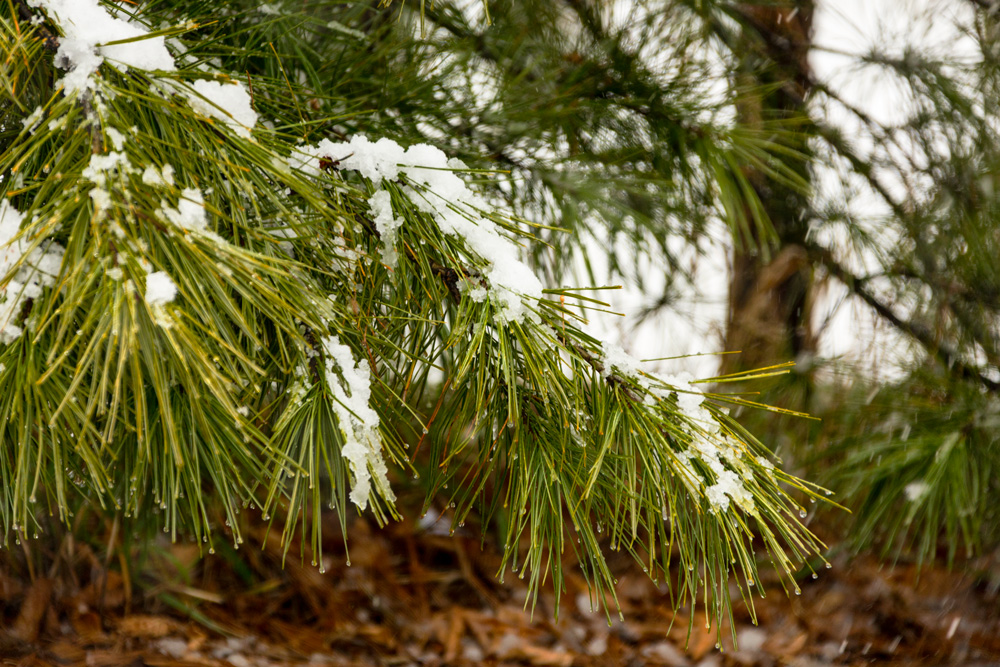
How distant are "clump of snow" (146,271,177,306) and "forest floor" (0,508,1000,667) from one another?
3.68ft

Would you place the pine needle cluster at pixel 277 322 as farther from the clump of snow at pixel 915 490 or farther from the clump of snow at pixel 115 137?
the clump of snow at pixel 915 490

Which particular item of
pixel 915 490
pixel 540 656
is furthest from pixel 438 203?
pixel 540 656

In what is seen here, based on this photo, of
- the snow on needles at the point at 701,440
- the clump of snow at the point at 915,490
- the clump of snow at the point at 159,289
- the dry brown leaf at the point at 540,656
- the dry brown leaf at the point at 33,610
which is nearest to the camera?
the clump of snow at the point at 159,289

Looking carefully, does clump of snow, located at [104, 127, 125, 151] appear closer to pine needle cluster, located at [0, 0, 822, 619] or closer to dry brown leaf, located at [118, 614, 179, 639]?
pine needle cluster, located at [0, 0, 822, 619]

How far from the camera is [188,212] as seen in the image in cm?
50

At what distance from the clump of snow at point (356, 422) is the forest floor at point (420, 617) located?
0.97m

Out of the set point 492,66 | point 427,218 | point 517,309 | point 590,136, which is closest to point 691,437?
point 517,309

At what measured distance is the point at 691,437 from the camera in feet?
1.90

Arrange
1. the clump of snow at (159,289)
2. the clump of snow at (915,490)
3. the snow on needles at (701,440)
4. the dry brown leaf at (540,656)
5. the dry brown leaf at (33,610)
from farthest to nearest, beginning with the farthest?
the dry brown leaf at (540,656)
the dry brown leaf at (33,610)
the clump of snow at (915,490)
the snow on needles at (701,440)
the clump of snow at (159,289)

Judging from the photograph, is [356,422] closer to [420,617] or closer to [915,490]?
[915,490]

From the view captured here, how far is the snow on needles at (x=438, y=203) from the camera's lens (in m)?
0.59

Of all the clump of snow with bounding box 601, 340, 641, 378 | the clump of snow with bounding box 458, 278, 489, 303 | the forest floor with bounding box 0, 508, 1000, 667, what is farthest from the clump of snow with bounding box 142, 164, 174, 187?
the forest floor with bounding box 0, 508, 1000, 667

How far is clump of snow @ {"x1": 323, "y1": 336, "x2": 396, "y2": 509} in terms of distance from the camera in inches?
22.6

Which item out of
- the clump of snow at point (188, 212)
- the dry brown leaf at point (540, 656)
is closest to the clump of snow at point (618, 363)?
the clump of snow at point (188, 212)
